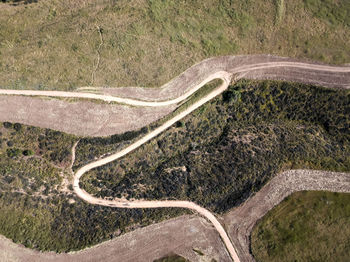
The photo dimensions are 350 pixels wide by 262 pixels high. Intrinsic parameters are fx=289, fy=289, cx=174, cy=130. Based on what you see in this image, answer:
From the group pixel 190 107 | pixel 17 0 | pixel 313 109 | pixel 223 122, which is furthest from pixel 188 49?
pixel 17 0

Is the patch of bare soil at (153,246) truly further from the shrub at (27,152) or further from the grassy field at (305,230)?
the shrub at (27,152)

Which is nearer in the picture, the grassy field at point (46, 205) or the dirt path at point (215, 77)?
the grassy field at point (46, 205)

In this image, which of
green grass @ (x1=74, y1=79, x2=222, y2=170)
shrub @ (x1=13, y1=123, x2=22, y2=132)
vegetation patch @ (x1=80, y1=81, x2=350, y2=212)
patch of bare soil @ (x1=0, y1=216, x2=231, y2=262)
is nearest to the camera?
patch of bare soil @ (x1=0, y1=216, x2=231, y2=262)

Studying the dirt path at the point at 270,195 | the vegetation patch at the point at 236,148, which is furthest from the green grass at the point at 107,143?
the dirt path at the point at 270,195

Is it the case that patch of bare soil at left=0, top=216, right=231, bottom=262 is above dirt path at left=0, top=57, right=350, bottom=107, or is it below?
below

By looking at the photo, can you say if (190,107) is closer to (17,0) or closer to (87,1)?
(87,1)

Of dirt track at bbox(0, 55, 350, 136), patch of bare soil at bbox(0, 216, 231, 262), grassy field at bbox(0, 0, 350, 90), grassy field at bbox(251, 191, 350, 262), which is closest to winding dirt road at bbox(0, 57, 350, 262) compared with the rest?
dirt track at bbox(0, 55, 350, 136)

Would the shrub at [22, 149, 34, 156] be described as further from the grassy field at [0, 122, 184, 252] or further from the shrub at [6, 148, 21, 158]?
the shrub at [6, 148, 21, 158]

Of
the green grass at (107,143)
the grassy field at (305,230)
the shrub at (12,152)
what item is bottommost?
the grassy field at (305,230)
